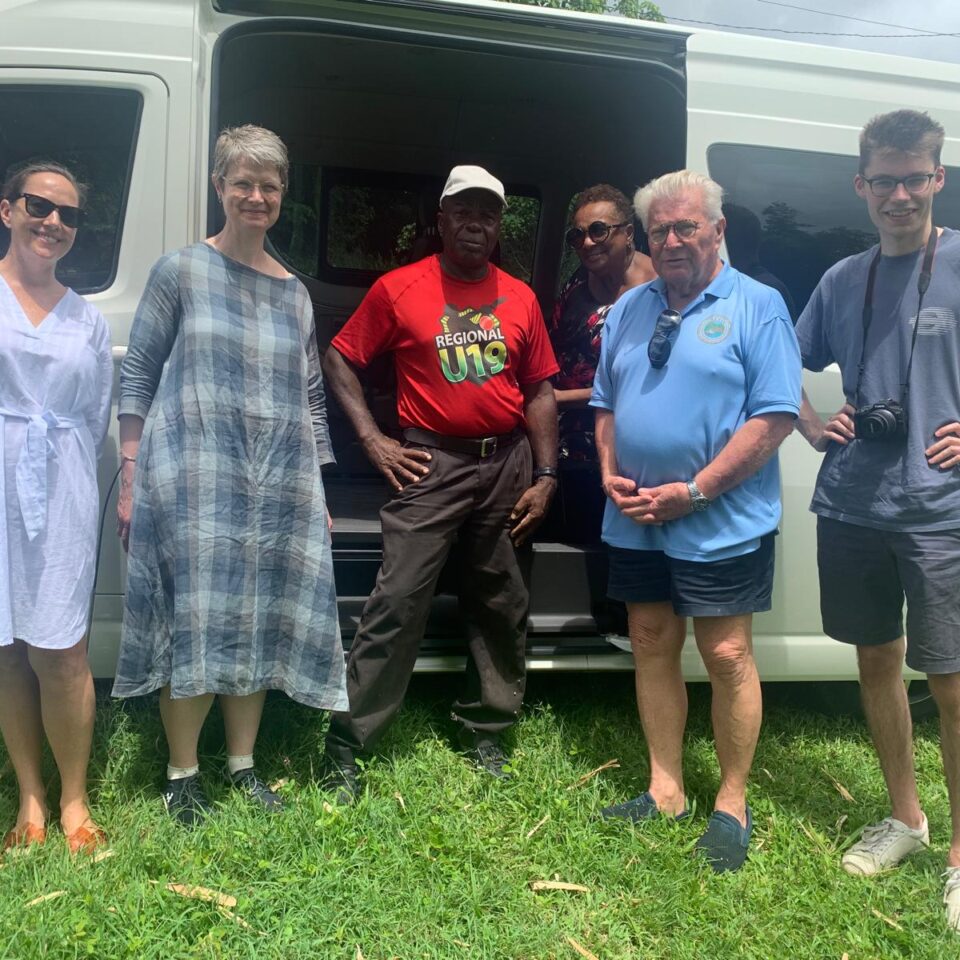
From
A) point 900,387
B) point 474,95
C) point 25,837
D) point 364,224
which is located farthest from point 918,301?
point 364,224

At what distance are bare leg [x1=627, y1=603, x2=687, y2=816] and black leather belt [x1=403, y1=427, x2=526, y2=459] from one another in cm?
63

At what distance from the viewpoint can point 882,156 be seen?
220cm

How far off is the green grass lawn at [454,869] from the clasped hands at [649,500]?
888 millimetres

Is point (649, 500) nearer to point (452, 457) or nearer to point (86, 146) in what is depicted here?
point (452, 457)

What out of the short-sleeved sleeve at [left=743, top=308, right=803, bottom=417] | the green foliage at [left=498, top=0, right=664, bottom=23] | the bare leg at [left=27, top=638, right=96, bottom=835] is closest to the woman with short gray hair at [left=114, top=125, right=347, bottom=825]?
the bare leg at [left=27, top=638, right=96, bottom=835]

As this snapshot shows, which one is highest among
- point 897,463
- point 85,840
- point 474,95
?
point 474,95

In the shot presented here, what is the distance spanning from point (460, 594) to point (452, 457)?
0.46 meters

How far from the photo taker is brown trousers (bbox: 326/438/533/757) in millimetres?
2561

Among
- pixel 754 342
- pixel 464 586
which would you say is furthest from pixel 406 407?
pixel 754 342

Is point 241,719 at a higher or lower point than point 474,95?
lower

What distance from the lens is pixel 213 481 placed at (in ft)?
7.48

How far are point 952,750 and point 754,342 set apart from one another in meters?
1.17

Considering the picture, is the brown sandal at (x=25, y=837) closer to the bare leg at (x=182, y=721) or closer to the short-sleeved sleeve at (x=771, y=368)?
the bare leg at (x=182, y=721)

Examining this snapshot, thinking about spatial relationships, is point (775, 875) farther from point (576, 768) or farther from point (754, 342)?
point (754, 342)
